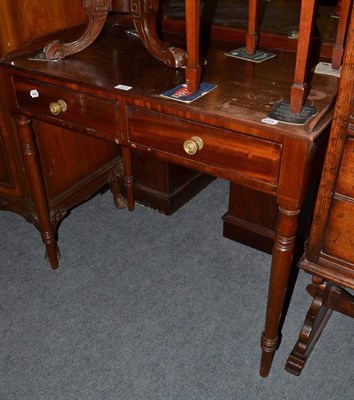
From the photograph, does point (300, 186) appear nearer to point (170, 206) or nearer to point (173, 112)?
point (173, 112)

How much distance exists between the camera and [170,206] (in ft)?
8.47

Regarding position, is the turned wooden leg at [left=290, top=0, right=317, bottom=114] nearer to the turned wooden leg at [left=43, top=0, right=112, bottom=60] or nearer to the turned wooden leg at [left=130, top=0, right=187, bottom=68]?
the turned wooden leg at [left=130, top=0, right=187, bottom=68]

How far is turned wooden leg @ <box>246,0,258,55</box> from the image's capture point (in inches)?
64.9

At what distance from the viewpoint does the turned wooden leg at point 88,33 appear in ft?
5.48

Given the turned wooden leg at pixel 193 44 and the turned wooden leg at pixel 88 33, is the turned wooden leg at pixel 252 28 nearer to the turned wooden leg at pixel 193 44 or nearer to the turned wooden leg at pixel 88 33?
the turned wooden leg at pixel 193 44

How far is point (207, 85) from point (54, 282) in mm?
1206

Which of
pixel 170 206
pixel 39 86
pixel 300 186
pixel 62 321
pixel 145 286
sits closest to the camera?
pixel 300 186

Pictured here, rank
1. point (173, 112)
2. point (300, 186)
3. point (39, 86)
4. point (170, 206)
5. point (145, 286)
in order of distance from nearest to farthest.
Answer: point (300, 186) < point (173, 112) < point (39, 86) < point (145, 286) < point (170, 206)

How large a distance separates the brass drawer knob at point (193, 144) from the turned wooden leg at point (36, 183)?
774 millimetres

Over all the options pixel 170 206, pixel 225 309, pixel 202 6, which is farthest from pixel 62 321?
pixel 202 6

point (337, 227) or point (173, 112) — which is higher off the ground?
point (173, 112)

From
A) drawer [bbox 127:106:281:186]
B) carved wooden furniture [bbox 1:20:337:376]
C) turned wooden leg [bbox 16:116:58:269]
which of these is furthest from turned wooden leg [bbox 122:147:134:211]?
drawer [bbox 127:106:281:186]

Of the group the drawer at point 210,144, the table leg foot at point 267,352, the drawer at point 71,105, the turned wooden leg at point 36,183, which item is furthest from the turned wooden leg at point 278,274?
the turned wooden leg at point 36,183

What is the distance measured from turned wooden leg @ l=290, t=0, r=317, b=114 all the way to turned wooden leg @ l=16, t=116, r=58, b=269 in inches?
41.9
